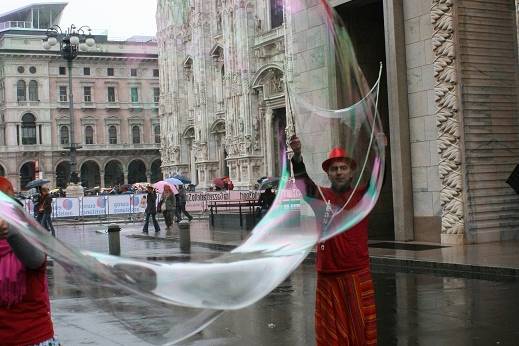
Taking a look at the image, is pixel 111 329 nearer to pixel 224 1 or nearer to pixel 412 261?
pixel 412 261

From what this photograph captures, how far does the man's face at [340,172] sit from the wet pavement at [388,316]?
117cm

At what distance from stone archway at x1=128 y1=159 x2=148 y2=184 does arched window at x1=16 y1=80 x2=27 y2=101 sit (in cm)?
1595

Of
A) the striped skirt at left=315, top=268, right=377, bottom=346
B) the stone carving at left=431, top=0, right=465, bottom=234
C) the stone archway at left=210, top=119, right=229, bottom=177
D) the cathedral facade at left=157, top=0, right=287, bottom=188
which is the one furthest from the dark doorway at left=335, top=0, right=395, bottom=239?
the stone archway at left=210, top=119, right=229, bottom=177

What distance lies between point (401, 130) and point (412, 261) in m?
4.66

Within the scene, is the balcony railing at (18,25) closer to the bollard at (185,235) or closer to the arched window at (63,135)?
the bollard at (185,235)

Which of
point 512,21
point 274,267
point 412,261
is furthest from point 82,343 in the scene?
point 512,21

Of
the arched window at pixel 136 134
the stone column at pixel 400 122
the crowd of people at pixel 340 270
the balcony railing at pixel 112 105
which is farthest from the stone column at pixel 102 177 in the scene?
the crowd of people at pixel 340 270

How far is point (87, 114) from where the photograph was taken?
95.4 meters

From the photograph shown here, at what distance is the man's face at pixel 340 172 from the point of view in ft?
17.8

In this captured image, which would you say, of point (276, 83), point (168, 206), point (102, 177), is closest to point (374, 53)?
point (168, 206)

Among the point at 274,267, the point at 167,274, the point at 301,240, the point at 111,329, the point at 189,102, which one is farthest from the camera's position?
the point at 189,102

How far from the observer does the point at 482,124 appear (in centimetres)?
1658

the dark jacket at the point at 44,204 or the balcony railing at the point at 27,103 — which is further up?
the balcony railing at the point at 27,103

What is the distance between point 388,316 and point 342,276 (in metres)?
4.12
